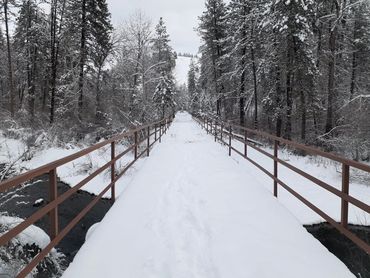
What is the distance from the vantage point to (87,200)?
10.4 metres

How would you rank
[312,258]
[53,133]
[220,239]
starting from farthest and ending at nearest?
[53,133], [220,239], [312,258]

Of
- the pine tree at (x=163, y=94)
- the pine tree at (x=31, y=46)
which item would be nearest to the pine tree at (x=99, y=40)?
the pine tree at (x=31, y=46)

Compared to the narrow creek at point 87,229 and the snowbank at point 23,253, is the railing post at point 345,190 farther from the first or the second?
the snowbank at point 23,253

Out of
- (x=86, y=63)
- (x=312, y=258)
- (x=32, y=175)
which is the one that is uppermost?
(x=86, y=63)

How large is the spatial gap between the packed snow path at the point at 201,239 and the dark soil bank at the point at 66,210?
1313mm

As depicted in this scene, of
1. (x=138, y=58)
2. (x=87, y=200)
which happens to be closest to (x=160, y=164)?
(x=87, y=200)

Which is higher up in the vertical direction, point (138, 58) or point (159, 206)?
point (138, 58)

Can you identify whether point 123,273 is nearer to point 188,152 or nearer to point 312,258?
point 312,258

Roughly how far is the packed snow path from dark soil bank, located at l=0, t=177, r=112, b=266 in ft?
4.31

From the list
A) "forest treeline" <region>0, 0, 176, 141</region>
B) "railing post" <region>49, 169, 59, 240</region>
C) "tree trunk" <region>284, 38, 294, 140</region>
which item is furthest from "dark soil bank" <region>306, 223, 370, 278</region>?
"forest treeline" <region>0, 0, 176, 141</region>

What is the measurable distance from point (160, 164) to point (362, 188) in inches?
222

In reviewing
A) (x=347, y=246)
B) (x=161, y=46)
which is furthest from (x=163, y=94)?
(x=347, y=246)

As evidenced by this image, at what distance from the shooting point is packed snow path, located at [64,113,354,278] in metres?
4.05

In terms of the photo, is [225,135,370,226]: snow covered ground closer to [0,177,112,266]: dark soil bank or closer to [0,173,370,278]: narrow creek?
[0,173,370,278]: narrow creek
